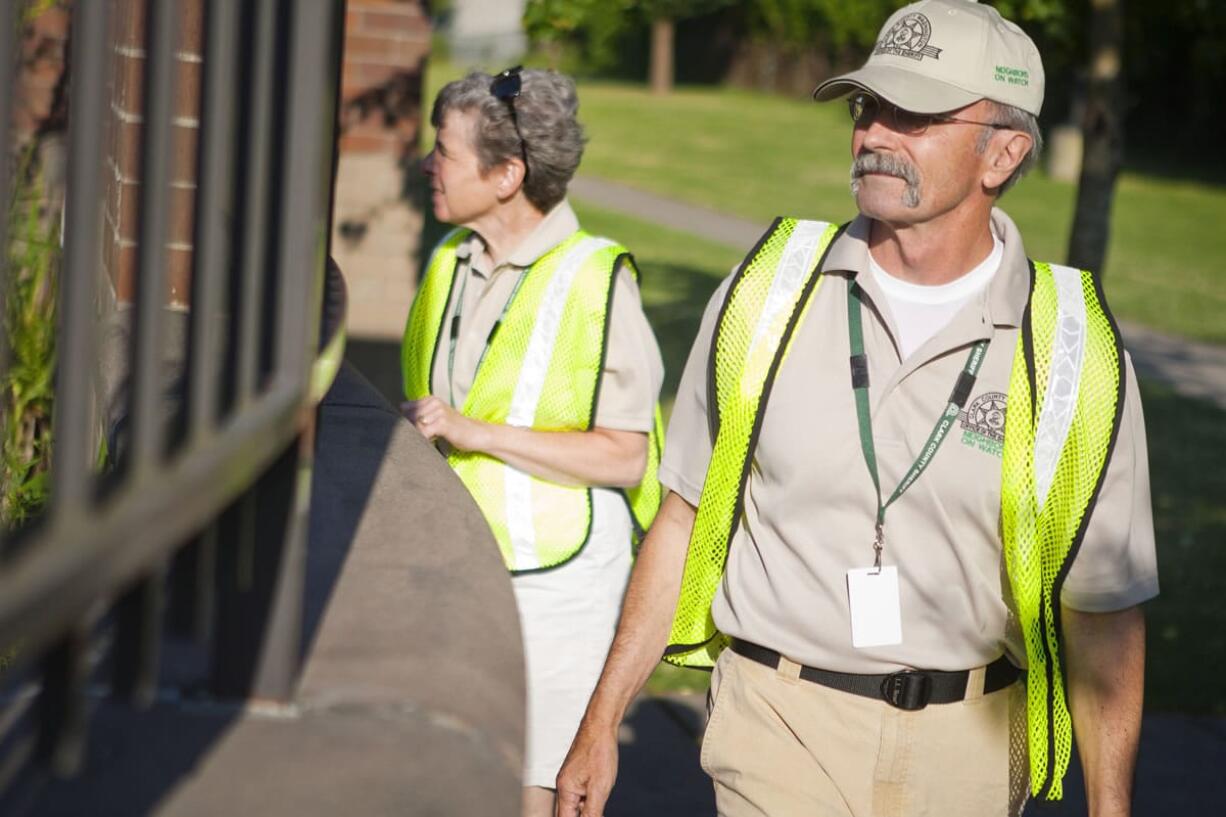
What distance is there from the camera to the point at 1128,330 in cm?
1667

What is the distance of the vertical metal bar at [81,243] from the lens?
96 centimetres

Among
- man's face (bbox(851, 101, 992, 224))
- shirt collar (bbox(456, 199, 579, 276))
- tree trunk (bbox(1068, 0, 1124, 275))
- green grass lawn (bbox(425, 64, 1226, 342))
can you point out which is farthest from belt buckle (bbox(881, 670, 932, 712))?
green grass lawn (bbox(425, 64, 1226, 342))

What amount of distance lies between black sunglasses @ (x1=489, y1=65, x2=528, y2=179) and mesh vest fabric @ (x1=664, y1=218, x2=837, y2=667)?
1.05 metres

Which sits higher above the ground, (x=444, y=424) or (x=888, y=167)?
(x=888, y=167)

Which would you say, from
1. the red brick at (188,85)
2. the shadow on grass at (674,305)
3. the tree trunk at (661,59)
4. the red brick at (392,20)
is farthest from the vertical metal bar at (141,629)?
the tree trunk at (661,59)

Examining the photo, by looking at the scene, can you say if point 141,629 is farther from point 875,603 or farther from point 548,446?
point 548,446

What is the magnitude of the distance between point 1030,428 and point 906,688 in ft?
1.70

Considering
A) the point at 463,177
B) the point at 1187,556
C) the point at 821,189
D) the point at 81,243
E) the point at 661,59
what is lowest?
the point at 821,189

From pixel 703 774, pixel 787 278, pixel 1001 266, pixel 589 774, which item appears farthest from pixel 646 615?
pixel 703 774

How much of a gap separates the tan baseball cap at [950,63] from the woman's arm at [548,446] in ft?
3.52

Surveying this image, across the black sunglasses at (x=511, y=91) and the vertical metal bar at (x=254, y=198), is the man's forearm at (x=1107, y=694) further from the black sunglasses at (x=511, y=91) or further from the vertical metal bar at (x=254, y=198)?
the vertical metal bar at (x=254, y=198)

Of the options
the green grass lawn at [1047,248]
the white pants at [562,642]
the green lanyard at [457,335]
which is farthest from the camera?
the green grass lawn at [1047,248]

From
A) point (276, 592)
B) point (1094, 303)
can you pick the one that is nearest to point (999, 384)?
point (1094, 303)

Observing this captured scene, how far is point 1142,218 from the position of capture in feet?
91.0
